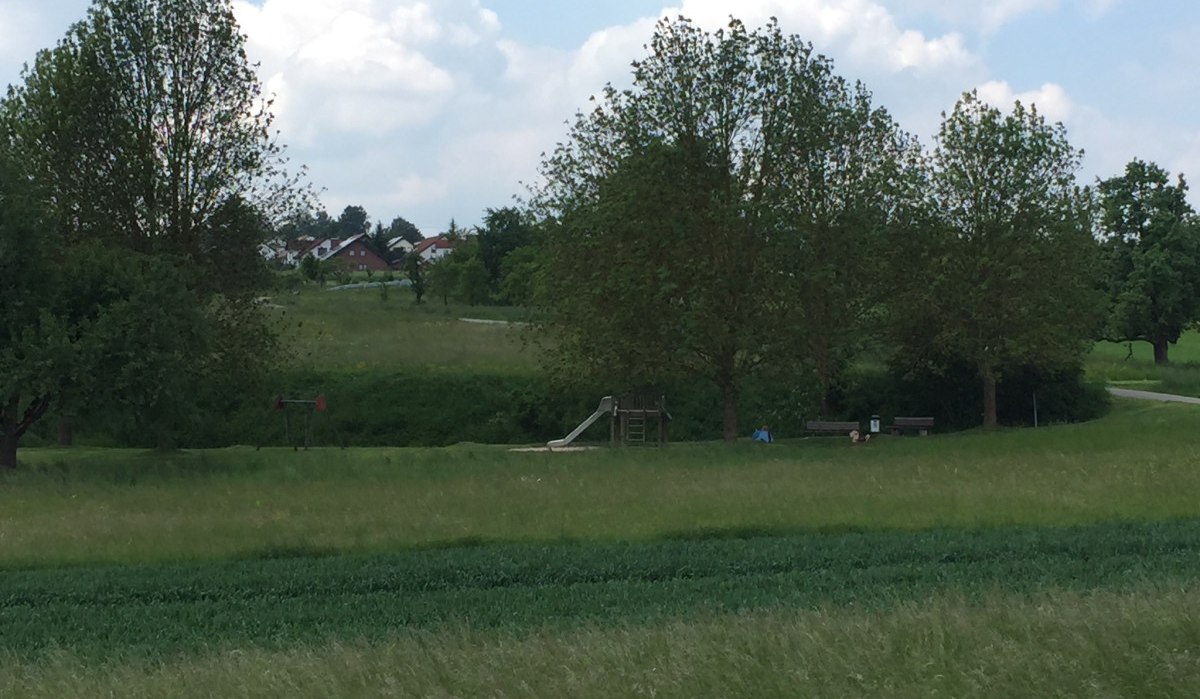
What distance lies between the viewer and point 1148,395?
1987 inches

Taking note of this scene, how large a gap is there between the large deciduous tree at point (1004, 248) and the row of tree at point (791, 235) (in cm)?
7

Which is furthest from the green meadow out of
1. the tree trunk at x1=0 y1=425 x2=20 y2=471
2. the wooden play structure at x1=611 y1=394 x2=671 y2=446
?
the wooden play structure at x1=611 y1=394 x2=671 y2=446

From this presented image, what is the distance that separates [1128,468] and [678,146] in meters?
18.4

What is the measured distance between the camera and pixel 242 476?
29984 mm

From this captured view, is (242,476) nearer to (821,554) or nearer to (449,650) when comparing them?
(821,554)

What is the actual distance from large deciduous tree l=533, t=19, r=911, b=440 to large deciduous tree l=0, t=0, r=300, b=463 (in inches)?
428

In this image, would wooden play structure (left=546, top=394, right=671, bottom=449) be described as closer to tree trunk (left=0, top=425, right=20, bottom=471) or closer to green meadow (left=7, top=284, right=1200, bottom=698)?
green meadow (left=7, top=284, right=1200, bottom=698)

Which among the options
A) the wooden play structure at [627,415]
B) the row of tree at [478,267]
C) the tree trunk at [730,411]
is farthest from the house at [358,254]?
the tree trunk at [730,411]

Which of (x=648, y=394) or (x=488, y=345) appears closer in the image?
(x=648, y=394)

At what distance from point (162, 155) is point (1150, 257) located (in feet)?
164

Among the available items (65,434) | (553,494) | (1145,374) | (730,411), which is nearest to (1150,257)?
(1145,374)

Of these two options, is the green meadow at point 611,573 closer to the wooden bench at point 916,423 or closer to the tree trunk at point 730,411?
the tree trunk at point 730,411

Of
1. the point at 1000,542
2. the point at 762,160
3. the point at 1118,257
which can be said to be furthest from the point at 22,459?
the point at 1118,257

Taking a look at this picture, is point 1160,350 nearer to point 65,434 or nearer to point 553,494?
point 553,494
